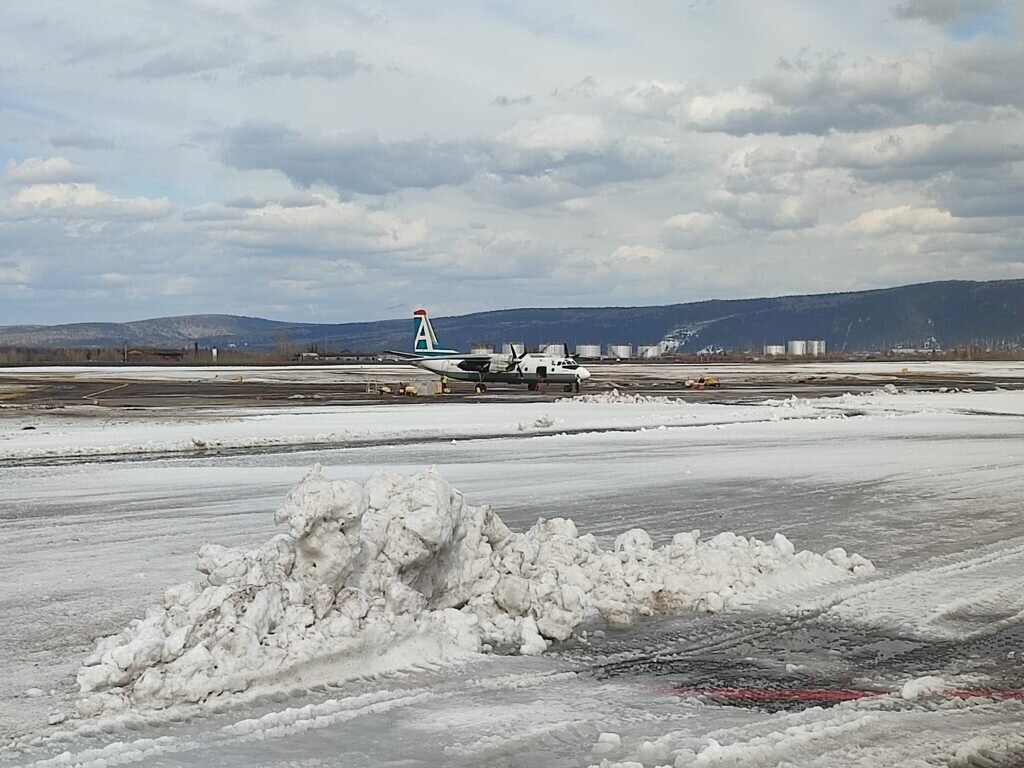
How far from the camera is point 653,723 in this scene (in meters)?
6.30

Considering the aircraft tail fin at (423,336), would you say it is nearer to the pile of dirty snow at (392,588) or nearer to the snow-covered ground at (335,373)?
the snow-covered ground at (335,373)

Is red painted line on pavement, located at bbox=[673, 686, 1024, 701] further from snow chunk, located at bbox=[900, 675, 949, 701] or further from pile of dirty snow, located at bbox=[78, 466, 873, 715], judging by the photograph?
pile of dirty snow, located at bbox=[78, 466, 873, 715]

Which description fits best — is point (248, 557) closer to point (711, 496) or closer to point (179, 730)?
point (179, 730)

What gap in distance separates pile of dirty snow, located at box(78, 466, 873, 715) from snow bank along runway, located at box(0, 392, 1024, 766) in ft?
0.07

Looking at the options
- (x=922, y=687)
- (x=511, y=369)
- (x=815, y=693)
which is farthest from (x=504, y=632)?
(x=511, y=369)

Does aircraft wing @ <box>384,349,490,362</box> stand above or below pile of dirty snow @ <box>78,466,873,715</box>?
above

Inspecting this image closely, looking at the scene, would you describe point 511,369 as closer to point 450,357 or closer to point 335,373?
point 450,357

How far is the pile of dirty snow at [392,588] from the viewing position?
686cm

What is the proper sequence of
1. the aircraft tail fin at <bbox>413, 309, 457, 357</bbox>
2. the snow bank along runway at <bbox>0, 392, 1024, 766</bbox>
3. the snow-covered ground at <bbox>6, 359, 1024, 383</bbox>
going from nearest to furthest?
the snow bank along runway at <bbox>0, 392, 1024, 766</bbox> < the aircraft tail fin at <bbox>413, 309, 457, 357</bbox> < the snow-covered ground at <bbox>6, 359, 1024, 383</bbox>

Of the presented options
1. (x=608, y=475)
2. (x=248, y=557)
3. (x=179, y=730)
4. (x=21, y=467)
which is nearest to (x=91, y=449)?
(x=21, y=467)

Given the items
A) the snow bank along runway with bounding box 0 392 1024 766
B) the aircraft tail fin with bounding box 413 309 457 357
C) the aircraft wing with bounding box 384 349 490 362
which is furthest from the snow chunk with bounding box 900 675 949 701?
the aircraft tail fin with bounding box 413 309 457 357

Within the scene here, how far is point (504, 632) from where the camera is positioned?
27.5 ft

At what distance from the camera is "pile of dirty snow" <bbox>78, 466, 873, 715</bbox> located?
6859 millimetres

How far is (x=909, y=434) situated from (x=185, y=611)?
23406 millimetres
